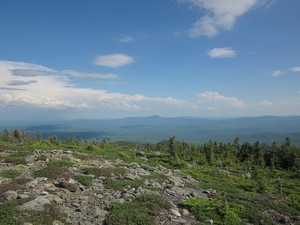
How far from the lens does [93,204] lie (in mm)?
12148

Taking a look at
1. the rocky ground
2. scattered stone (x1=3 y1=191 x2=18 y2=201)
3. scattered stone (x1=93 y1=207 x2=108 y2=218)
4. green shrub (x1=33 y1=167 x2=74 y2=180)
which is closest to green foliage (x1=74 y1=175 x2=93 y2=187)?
the rocky ground

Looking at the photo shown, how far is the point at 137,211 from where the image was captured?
11.3 m

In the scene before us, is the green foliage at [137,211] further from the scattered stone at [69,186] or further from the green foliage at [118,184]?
the scattered stone at [69,186]

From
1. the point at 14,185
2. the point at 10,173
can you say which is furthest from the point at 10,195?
the point at 10,173

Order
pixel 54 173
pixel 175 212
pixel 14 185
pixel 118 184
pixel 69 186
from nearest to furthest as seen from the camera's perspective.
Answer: pixel 175 212 < pixel 14 185 < pixel 69 186 < pixel 54 173 < pixel 118 184

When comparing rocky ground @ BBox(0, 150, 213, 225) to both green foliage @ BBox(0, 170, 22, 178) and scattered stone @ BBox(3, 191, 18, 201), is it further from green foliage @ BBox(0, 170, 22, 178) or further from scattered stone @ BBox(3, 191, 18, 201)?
green foliage @ BBox(0, 170, 22, 178)

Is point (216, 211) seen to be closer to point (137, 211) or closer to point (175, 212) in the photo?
point (175, 212)

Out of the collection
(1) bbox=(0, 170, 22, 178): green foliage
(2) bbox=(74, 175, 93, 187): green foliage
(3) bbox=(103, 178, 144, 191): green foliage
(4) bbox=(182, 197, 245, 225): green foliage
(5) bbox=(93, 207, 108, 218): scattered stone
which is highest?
(1) bbox=(0, 170, 22, 178): green foliage

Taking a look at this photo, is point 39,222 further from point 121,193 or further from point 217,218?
point 217,218

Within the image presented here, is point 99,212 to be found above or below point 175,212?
above

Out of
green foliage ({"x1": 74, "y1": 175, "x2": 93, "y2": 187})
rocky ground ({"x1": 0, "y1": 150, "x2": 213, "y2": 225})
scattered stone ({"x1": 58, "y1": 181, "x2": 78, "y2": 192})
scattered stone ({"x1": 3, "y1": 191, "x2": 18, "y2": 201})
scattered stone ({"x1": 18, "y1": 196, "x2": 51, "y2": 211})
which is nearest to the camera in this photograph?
scattered stone ({"x1": 18, "y1": 196, "x2": 51, "y2": 211})

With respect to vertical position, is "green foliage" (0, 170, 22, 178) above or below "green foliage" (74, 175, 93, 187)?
above

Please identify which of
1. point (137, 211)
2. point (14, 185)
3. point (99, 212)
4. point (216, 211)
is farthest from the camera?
point (216, 211)

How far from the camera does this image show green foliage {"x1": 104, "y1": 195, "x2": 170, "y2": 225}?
404 inches
